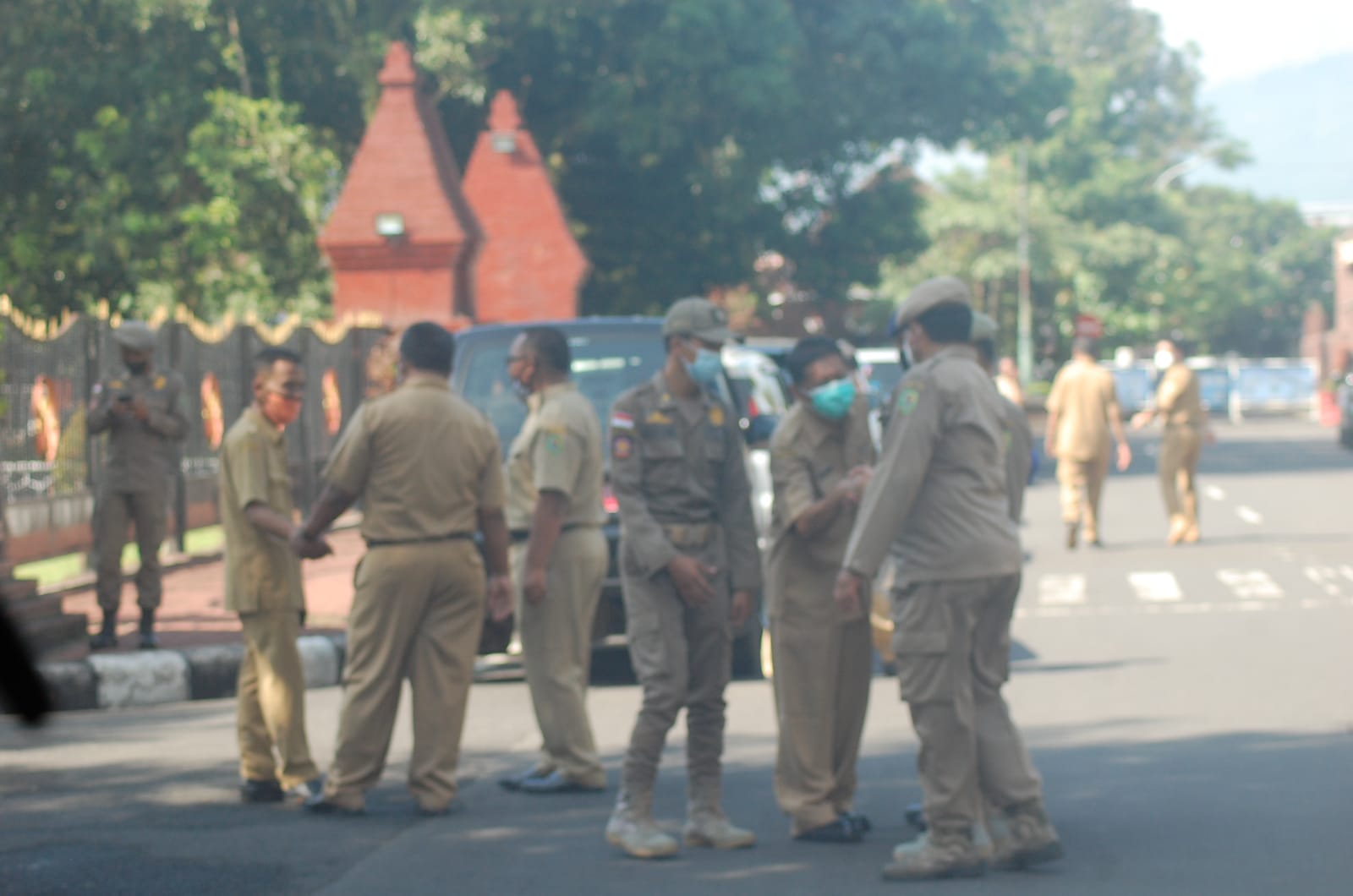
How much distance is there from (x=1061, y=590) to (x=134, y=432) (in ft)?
24.1

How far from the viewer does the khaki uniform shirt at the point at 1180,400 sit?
1859 centimetres

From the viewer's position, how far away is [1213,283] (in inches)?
3034

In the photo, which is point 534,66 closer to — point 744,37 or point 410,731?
point 744,37

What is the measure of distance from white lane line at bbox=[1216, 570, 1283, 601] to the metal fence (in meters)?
7.21

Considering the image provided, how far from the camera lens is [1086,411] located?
17.7 m

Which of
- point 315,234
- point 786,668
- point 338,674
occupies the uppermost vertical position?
point 315,234

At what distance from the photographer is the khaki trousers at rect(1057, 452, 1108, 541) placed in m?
17.8

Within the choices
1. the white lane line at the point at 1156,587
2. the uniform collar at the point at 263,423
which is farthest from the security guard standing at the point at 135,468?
the white lane line at the point at 1156,587

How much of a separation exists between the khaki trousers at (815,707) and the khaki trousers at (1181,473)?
40.0 ft

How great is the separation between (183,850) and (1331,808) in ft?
13.1

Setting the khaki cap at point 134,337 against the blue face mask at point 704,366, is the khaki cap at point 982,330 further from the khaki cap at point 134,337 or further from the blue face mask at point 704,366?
the khaki cap at point 134,337

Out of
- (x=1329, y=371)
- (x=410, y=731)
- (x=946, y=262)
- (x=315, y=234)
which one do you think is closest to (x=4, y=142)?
(x=315, y=234)

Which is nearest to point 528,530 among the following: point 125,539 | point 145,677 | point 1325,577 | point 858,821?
point 858,821

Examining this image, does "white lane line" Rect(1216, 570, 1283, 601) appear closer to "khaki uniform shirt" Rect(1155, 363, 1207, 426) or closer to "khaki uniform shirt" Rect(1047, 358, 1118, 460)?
"khaki uniform shirt" Rect(1047, 358, 1118, 460)
